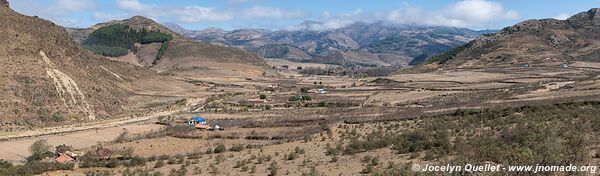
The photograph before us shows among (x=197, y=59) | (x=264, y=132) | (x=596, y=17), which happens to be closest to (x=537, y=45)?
(x=596, y=17)

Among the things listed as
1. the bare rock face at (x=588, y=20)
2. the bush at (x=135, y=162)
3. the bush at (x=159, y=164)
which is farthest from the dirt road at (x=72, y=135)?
the bare rock face at (x=588, y=20)

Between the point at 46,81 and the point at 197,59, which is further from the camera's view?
the point at 197,59

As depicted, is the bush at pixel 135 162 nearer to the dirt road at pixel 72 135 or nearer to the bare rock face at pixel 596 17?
the dirt road at pixel 72 135

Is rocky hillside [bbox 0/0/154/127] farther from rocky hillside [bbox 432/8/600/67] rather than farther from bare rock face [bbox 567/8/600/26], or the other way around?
bare rock face [bbox 567/8/600/26]

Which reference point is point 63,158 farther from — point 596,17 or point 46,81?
point 596,17

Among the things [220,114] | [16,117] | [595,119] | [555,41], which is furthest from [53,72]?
[555,41]

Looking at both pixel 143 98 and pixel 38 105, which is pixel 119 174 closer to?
pixel 38 105
